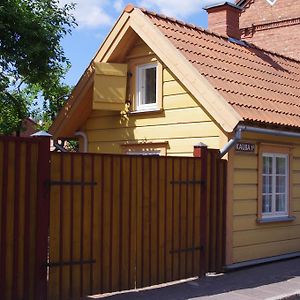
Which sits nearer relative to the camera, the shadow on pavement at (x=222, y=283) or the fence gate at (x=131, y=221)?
the fence gate at (x=131, y=221)

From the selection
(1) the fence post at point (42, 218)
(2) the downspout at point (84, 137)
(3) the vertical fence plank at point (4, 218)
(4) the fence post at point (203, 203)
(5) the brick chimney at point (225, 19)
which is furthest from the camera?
(5) the brick chimney at point (225, 19)

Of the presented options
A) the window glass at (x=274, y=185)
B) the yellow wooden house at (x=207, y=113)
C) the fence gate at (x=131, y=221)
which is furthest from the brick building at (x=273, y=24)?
the fence gate at (x=131, y=221)

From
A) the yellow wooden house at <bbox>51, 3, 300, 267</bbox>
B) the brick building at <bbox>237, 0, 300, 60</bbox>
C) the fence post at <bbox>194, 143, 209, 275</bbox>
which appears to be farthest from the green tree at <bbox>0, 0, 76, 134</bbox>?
the brick building at <bbox>237, 0, 300, 60</bbox>

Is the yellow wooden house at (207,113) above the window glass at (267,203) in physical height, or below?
above

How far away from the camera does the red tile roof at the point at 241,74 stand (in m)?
10.2

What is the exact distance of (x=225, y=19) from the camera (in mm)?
13875

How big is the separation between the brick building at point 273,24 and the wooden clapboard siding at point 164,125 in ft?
32.6

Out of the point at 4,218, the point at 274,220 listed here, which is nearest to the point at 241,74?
the point at 274,220

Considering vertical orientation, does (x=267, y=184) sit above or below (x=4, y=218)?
above

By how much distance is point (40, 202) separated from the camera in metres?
7.09

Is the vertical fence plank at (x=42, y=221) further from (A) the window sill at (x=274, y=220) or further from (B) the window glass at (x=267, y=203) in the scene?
(B) the window glass at (x=267, y=203)

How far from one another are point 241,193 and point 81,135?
4.36 m

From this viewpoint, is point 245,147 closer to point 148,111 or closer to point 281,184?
point 281,184

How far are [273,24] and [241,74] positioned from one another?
35.4ft
